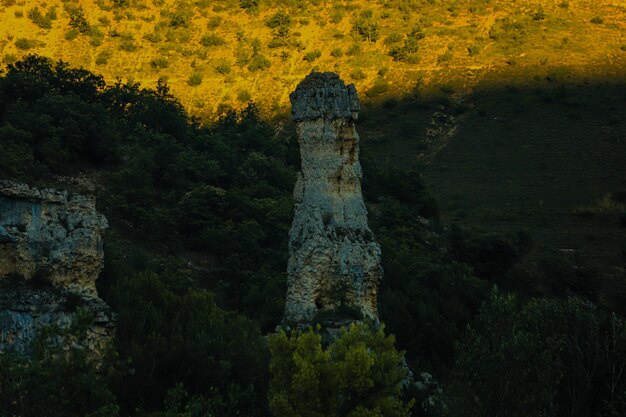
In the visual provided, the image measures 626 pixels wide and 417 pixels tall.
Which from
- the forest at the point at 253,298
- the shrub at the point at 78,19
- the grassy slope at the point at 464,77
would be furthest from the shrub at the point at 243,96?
the shrub at the point at 78,19

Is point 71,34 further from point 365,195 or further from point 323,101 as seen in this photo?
point 323,101

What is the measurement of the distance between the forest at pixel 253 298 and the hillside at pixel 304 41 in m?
6.22

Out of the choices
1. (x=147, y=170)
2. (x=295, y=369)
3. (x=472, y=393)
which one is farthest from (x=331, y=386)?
(x=147, y=170)

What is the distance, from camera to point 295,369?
1341cm

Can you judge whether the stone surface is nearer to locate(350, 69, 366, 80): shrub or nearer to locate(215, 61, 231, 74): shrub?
locate(350, 69, 366, 80): shrub

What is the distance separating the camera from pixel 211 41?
6750 cm

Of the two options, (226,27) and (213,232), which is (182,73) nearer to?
(226,27)

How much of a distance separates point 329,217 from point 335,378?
7.51 m

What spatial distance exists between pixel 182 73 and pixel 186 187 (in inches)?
1155

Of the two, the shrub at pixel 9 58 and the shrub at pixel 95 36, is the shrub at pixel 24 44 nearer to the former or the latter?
the shrub at pixel 9 58

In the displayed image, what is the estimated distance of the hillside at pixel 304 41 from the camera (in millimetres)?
62156

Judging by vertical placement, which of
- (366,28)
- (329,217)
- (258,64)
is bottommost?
(329,217)

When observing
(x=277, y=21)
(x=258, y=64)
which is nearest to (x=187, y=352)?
(x=258, y=64)

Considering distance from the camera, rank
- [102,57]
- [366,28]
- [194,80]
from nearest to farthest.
Answer: [194,80]
[102,57]
[366,28]
